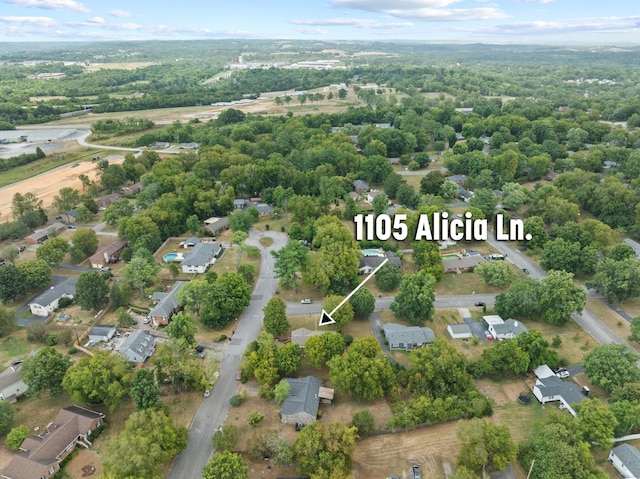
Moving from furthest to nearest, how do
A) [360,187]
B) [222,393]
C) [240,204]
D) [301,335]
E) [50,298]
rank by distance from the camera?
[360,187] → [240,204] → [50,298] → [301,335] → [222,393]

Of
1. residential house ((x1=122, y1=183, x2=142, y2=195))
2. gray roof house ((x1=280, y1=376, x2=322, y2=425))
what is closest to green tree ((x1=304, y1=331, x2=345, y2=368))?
gray roof house ((x1=280, y1=376, x2=322, y2=425))

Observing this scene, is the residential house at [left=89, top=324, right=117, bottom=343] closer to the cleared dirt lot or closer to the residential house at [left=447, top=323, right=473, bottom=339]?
the residential house at [left=447, top=323, right=473, bottom=339]

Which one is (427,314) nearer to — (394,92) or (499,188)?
(499,188)

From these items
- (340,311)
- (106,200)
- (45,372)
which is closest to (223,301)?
(340,311)

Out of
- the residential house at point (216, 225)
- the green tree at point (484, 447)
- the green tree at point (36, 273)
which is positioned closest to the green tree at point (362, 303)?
the green tree at point (484, 447)

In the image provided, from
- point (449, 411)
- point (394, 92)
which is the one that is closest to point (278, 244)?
point (449, 411)

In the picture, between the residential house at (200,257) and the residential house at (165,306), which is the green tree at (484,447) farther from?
the residential house at (200,257)

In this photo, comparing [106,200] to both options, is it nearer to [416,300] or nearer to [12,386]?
[12,386]
